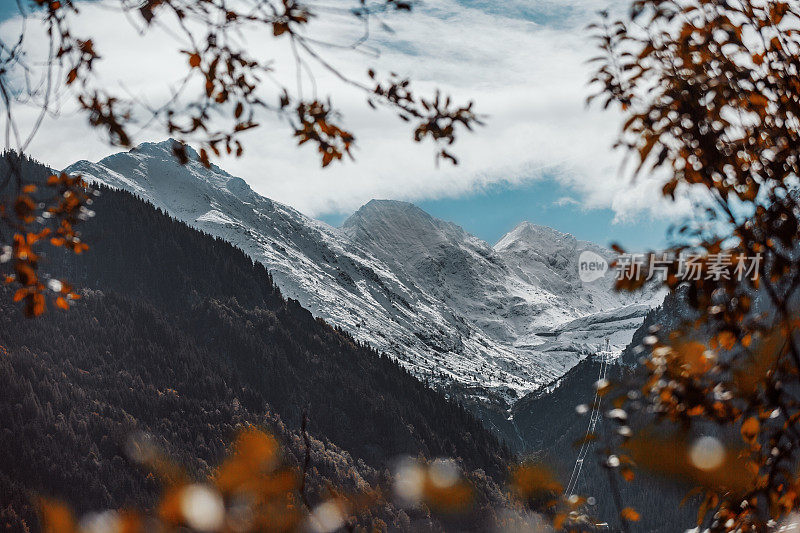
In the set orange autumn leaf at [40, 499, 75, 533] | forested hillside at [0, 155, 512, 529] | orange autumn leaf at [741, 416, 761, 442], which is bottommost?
forested hillside at [0, 155, 512, 529]

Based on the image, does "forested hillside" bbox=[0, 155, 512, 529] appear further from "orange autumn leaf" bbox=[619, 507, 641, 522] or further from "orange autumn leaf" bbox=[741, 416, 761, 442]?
"orange autumn leaf" bbox=[741, 416, 761, 442]

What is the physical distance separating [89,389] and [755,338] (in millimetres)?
144818

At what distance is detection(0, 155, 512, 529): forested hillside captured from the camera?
377 ft

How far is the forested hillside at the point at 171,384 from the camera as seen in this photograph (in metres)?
115

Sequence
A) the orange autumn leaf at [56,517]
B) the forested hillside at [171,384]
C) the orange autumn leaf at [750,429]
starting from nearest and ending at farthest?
1. the orange autumn leaf at [56,517]
2. the orange autumn leaf at [750,429]
3. the forested hillside at [171,384]

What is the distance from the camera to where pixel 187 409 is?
141750mm

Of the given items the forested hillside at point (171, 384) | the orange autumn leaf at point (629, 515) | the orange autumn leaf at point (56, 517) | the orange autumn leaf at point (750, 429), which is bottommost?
the forested hillside at point (171, 384)

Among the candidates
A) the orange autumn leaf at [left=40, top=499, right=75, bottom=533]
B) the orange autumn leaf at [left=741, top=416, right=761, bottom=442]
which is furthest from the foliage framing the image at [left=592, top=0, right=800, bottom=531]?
the orange autumn leaf at [left=40, top=499, right=75, bottom=533]

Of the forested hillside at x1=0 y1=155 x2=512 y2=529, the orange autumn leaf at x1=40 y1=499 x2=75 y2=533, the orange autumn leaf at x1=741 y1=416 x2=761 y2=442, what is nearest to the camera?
the orange autumn leaf at x1=40 y1=499 x2=75 y2=533

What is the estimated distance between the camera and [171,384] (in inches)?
5778

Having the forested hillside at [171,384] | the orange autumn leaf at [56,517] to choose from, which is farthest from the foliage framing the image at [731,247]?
the forested hillside at [171,384]

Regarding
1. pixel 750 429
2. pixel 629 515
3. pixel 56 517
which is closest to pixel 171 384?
pixel 629 515

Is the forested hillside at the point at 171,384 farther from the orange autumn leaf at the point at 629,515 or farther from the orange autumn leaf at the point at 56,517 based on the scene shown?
the orange autumn leaf at the point at 56,517

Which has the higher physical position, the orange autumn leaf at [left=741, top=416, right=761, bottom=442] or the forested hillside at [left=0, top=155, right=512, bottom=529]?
the orange autumn leaf at [left=741, top=416, right=761, bottom=442]
